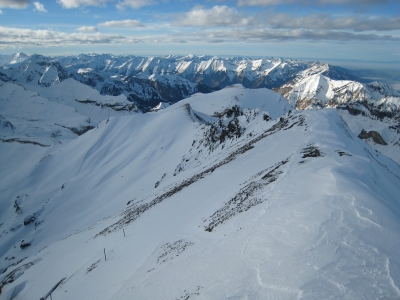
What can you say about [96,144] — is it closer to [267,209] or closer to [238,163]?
[238,163]

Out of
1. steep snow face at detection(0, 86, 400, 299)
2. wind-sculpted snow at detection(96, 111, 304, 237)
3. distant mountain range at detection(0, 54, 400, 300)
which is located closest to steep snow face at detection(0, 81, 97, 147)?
distant mountain range at detection(0, 54, 400, 300)

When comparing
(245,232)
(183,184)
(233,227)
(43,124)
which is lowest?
(43,124)

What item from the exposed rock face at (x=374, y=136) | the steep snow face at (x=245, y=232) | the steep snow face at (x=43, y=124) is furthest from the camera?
the exposed rock face at (x=374, y=136)

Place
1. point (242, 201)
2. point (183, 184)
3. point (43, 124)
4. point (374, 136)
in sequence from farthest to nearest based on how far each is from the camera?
point (374, 136), point (43, 124), point (183, 184), point (242, 201)

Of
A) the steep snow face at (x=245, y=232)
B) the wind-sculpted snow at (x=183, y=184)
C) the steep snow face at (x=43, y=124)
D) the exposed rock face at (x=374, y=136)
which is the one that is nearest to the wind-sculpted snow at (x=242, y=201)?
the steep snow face at (x=245, y=232)

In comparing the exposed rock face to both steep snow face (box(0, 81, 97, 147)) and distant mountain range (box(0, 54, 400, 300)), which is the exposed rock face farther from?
steep snow face (box(0, 81, 97, 147))

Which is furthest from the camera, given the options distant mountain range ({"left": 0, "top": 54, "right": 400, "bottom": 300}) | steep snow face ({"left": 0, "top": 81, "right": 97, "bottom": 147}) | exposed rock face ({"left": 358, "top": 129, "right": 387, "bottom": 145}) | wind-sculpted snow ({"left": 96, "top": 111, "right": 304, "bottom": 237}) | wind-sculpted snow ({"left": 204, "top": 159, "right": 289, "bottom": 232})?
exposed rock face ({"left": 358, "top": 129, "right": 387, "bottom": 145})

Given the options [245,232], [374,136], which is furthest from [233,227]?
[374,136]

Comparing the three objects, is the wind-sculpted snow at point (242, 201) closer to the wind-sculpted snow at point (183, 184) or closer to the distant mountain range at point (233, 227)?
the distant mountain range at point (233, 227)

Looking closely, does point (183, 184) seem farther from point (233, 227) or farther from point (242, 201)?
point (233, 227)
